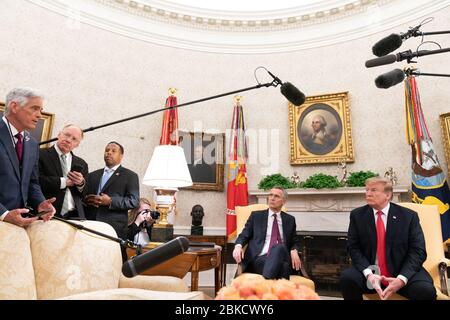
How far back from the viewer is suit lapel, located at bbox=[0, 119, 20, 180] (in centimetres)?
201

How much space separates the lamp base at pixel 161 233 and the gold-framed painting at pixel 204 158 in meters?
3.23

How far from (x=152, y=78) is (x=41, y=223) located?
507 cm

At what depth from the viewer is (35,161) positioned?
7.38 feet

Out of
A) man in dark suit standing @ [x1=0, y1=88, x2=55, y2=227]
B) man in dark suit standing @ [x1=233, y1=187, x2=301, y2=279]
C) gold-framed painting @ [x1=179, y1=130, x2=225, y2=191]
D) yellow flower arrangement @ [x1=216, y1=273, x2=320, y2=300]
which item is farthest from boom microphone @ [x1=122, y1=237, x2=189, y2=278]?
gold-framed painting @ [x1=179, y1=130, x2=225, y2=191]

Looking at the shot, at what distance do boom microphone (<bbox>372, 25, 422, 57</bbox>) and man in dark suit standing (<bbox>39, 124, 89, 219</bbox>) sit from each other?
2.49 meters

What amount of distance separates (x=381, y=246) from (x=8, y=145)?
305 cm

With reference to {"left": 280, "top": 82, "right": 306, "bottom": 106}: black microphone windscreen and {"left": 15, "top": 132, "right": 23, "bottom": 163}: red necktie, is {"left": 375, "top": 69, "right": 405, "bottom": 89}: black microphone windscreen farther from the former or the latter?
{"left": 15, "top": 132, "right": 23, "bottom": 163}: red necktie

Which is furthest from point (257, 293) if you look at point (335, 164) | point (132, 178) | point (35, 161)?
point (335, 164)

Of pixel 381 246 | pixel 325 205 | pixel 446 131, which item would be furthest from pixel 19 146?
pixel 446 131

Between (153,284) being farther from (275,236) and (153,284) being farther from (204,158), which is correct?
(204,158)

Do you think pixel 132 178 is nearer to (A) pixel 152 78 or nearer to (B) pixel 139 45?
(A) pixel 152 78

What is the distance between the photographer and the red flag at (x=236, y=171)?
19.5 ft

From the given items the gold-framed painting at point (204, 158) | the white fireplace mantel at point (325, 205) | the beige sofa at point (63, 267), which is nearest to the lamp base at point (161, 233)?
the beige sofa at point (63, 267)

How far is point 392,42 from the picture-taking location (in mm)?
2080
